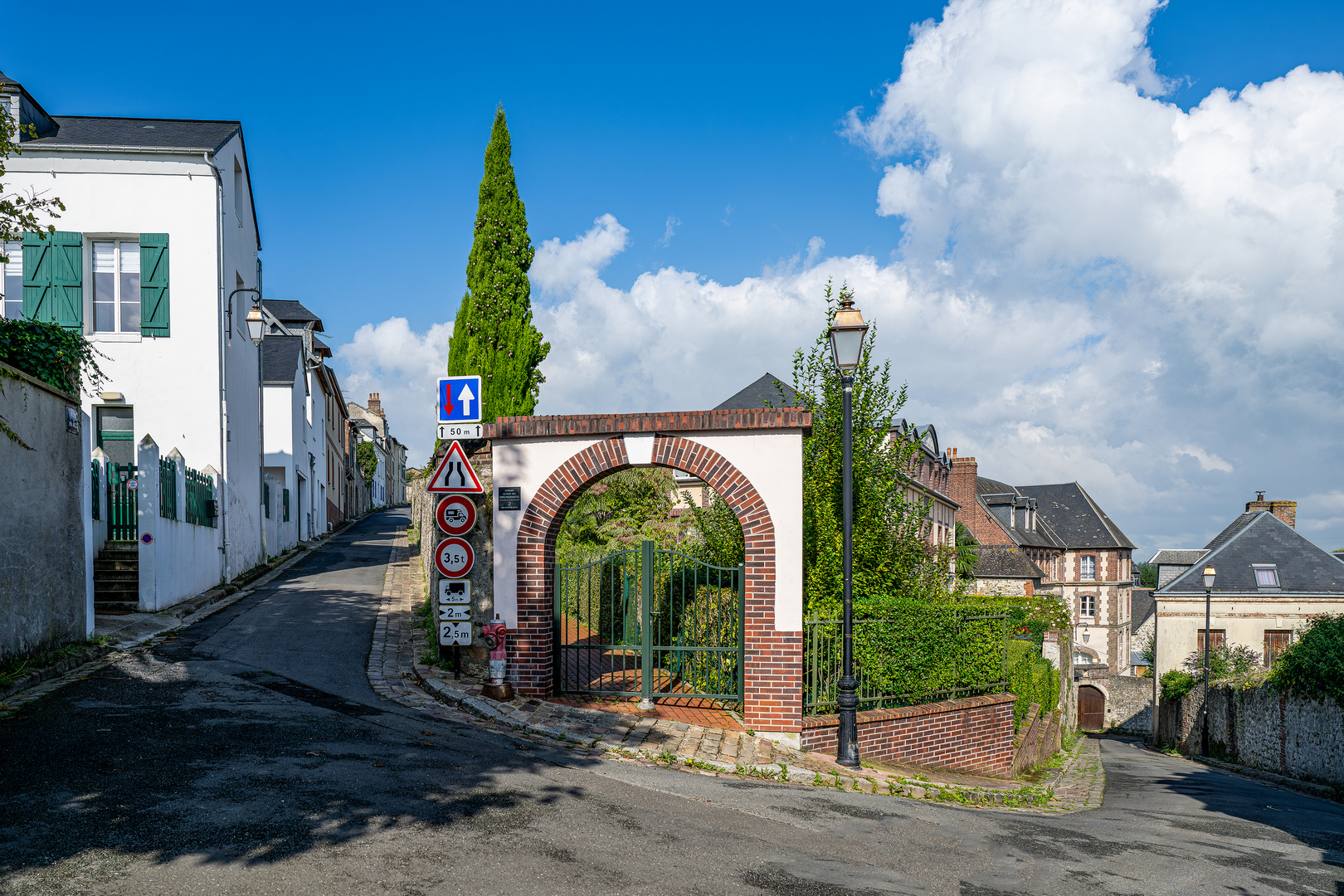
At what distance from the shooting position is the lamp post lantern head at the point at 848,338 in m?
9.25

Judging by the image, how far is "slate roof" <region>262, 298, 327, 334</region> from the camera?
133 ft

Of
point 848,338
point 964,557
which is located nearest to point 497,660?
point 848,338

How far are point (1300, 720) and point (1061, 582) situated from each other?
3547 cm

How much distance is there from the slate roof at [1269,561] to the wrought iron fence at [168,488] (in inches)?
1300

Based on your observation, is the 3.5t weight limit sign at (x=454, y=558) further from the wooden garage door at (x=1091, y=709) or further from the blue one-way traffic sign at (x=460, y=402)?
the wooden garage door at (x=1091, y=709)

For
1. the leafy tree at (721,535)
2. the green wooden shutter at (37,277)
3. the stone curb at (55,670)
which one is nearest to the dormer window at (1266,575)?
the leafy tree at (721,535)

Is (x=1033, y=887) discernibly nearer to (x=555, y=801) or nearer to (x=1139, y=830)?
(x=555, y=801)

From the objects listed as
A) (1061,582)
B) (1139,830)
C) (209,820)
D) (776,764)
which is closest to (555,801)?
(209,820)

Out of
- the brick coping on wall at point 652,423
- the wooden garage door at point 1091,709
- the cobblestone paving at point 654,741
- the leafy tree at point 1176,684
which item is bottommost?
the wooden garage door at point 1091,709

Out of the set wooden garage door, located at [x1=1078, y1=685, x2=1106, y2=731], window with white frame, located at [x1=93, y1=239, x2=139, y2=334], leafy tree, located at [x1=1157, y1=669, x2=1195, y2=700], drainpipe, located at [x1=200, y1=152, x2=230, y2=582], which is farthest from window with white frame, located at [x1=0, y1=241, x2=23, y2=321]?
wooden garage door, located at [x1=1078, y1=685, x2=1106, y2=731]

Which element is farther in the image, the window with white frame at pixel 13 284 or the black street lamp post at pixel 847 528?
the window with white frame at pixel 13 284

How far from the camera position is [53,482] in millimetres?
10000

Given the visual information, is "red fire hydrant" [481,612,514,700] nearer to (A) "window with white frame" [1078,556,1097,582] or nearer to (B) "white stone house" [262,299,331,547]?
(B) "white stone house" [262,299,331,547]

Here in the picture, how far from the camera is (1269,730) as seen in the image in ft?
72.2
